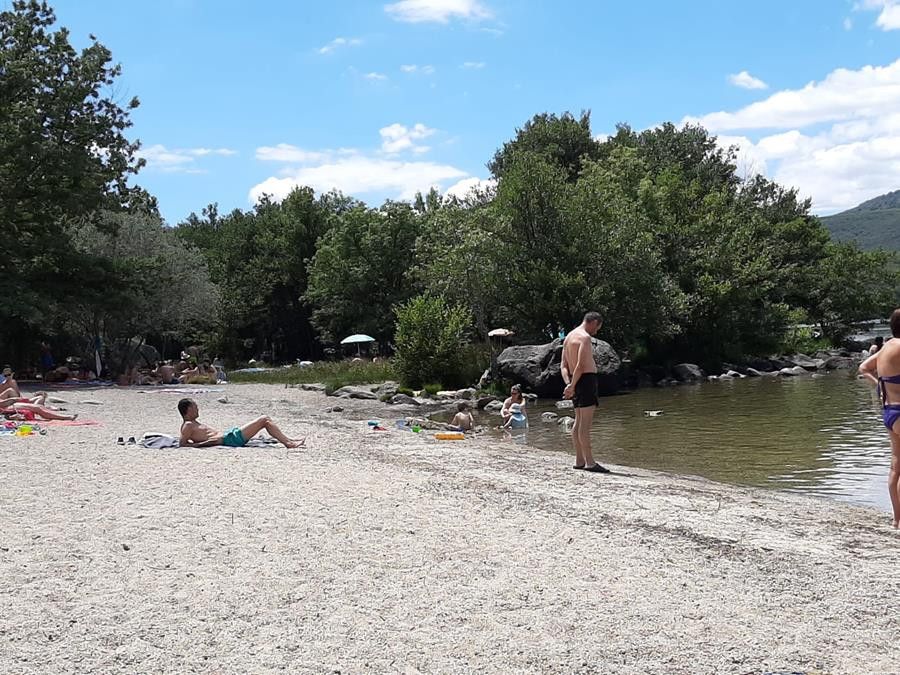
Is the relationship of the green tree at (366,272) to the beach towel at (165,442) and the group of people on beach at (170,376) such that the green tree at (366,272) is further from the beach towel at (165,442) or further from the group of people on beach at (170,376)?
the beach towel at (165,442)

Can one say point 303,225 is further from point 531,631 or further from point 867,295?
point 531,631

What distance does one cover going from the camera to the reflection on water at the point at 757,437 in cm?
1309

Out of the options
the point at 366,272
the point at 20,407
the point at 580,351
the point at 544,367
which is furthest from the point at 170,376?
the point at 580,351

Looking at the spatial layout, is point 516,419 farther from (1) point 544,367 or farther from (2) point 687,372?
(2) point 687,372

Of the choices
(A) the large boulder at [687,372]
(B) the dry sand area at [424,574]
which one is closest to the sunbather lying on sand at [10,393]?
(B) the dry sand area at [424,574]

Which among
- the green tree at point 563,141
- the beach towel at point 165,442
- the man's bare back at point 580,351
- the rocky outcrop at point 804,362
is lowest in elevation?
the rocky outcrop at point 804,362

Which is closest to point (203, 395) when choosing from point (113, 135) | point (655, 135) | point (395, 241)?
point (113, 135)

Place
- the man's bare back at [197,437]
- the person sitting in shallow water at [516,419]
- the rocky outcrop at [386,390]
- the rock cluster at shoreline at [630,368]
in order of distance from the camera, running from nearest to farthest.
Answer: the man's bare back at [197,437], the person sitting in shallow water at [516,419], the rocky outcrop at [386,390], the rock cluster at shoreline at [630,368]

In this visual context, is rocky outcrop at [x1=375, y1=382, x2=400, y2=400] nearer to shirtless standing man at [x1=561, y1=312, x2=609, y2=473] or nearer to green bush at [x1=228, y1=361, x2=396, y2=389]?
green bush at [x1=228, y1=361, x2=396, y2=389]

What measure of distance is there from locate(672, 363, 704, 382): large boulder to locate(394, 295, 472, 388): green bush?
11735 mm

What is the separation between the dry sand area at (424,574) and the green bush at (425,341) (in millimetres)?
20701

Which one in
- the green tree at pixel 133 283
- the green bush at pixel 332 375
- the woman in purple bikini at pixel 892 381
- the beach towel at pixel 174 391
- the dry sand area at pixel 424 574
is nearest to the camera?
the dry sand area at pixel 424 574

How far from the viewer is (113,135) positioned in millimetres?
32219

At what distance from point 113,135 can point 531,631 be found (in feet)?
104
